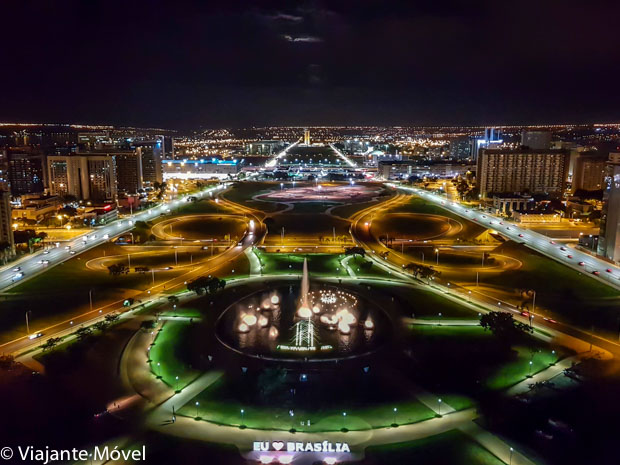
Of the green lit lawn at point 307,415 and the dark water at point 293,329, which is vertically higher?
the dark water at point 293,329

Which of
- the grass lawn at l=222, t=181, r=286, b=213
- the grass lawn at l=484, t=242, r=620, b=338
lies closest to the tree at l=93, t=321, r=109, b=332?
the grass lawn at l=484, t=242, r=620, b=338

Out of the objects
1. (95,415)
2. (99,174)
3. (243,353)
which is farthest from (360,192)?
(95,415)

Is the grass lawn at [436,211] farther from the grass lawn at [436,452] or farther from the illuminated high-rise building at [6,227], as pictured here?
the illuminated high-rise building at [6,227]

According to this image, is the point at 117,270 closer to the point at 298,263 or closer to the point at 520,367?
the point at 298,263

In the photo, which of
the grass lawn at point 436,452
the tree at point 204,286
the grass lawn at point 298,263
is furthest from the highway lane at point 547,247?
the tree at point 204,286

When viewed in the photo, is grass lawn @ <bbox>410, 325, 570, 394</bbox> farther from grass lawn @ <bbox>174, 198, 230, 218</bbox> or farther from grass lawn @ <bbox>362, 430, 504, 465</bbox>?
grass lawn @ <bbox>174, 198, 230, 218</bbox>
